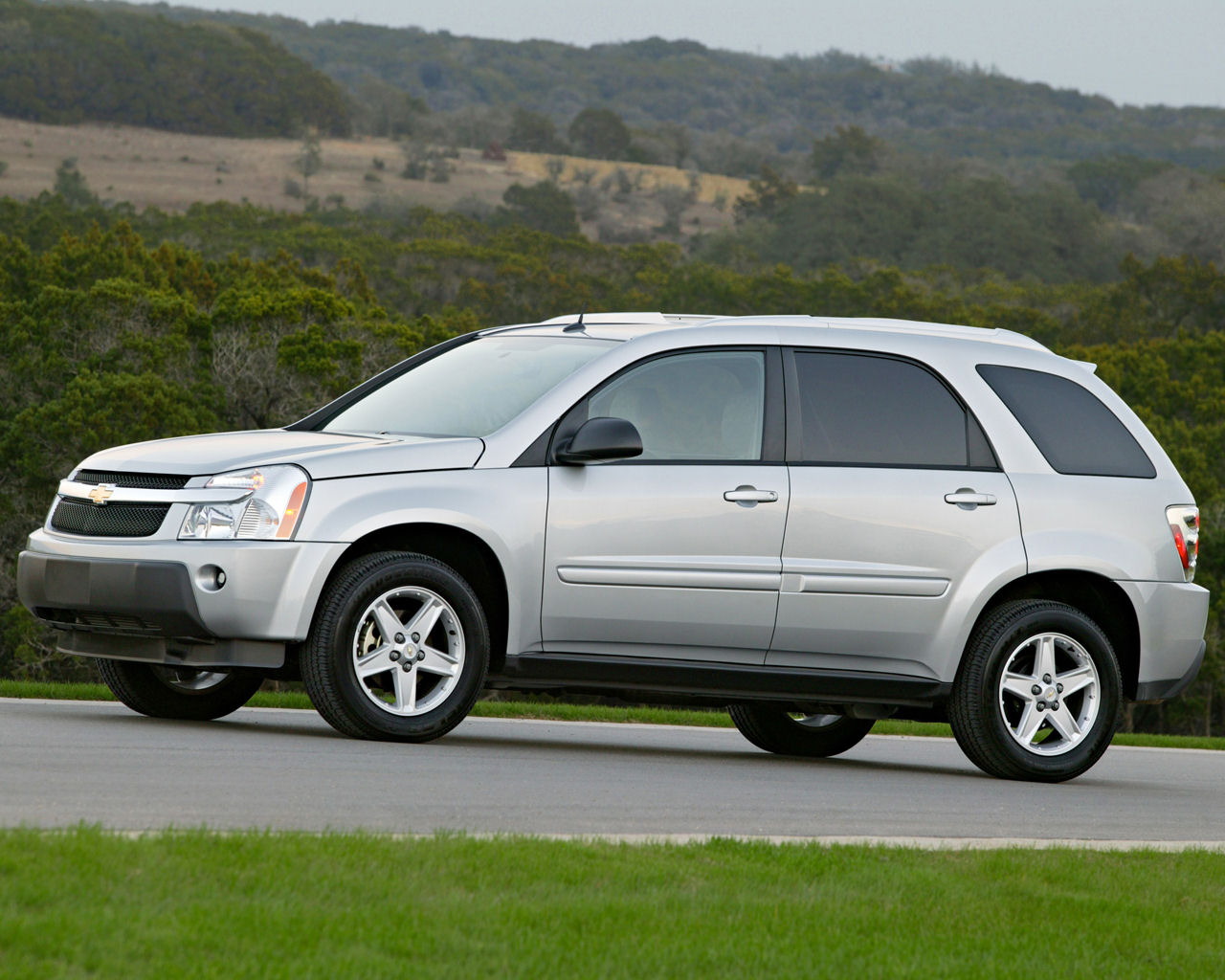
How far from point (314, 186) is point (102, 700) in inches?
4699

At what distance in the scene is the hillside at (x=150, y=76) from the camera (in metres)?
133

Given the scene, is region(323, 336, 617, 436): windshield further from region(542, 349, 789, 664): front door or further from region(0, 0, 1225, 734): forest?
region(0, 0, 1225, 734): forest

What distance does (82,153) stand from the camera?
417 feet

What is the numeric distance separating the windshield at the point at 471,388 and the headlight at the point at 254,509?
941mm

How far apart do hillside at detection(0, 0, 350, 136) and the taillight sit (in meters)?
131

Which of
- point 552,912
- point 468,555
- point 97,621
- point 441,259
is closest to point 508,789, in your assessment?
point 468,555

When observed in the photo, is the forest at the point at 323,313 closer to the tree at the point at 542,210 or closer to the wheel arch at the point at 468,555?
the tree at the point at 542,210

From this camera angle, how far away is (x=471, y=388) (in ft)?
30.8

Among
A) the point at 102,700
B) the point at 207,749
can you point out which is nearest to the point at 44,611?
the point at 207,749

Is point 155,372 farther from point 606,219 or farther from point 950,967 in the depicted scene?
point 606,219

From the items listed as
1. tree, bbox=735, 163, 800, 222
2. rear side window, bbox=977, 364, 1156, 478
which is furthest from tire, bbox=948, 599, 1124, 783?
tree, bbox=735, 163, 800, 222

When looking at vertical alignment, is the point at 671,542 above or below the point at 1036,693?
above

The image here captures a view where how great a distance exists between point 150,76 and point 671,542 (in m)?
136

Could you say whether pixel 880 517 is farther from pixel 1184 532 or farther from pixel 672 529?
pixel 1184 532
